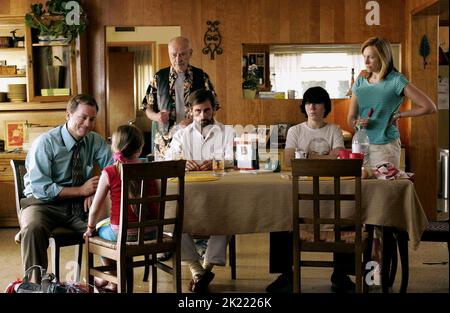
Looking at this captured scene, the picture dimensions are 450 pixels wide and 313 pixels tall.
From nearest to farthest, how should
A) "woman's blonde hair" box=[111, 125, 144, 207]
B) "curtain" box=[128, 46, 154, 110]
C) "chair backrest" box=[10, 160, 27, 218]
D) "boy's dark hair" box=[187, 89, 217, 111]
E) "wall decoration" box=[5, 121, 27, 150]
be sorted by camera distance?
"woman's blonde hair" box=[111, 125, 144, 207] → "chair backrest" box=[10, 160, 27, 218] → "boy's dark hair" box=[187, 89, 217, 111] → "wall decoration" box=[5, 121, 27, 150] → "curtain" box=[128, 46, 154, 110]

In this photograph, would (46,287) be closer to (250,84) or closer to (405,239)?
(405,239)

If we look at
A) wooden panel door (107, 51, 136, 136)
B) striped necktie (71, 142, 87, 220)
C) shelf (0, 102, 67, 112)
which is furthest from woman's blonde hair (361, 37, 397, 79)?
wooden panel door (107, 51, 136, 136)

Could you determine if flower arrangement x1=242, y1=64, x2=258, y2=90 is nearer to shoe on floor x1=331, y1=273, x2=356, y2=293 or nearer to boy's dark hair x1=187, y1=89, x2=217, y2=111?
boy's dark hair x1=187, y1=89, x2=217, y2=111

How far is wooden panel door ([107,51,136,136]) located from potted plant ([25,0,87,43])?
2.87 meters

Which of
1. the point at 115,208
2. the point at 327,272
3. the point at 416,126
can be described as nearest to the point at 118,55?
the point at 416,126

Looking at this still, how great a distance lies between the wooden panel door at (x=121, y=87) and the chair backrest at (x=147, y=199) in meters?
5.94

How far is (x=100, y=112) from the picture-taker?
23.0 feet

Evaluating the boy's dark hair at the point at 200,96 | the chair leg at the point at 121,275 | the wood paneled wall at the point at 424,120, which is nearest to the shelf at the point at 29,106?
the boy's dark hair at the point at 200,96

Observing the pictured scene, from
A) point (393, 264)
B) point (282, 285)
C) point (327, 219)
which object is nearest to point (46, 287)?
point (327, 219)

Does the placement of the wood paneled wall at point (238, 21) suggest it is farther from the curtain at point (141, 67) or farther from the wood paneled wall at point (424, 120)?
the curtain at point (141, 67)

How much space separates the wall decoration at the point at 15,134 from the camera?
279 inches

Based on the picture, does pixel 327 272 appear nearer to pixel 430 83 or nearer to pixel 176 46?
pixel 176 46

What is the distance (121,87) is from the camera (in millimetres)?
9727

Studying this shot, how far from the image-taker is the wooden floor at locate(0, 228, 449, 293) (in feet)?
15.0
